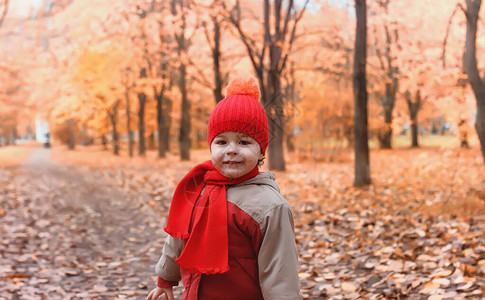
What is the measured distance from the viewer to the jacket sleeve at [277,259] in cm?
194

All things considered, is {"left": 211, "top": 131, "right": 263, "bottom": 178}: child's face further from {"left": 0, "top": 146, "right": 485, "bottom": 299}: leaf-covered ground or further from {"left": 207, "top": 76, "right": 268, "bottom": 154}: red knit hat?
{"left": 0, "top": 146, "right": 485, "bottom": 299}: leaf-covered ground

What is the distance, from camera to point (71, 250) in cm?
653

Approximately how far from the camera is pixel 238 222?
2018 millimetres

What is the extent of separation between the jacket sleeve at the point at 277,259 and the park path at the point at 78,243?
10.3ft

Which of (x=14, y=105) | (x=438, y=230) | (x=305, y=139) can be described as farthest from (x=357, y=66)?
(x=14, y=105)

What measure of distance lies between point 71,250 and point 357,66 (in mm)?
6845

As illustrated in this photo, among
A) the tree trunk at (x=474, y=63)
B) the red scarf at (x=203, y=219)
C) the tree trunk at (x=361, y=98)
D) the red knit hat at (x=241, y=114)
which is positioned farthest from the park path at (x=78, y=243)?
the tree trunk at (x=474, y=63)

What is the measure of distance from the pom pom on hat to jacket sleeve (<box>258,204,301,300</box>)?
587 millimetres

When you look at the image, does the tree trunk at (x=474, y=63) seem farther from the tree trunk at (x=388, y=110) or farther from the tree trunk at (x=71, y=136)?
the tree trunk at (x=71, y=136)

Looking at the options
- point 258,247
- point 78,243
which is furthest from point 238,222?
point 78,243

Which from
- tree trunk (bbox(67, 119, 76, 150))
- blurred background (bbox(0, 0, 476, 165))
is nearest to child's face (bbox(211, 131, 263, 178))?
blurred background (bbox(0, 0, 476, 165))

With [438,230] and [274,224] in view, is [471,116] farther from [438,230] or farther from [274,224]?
[274,224]

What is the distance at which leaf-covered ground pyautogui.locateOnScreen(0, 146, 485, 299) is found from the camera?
4.67 m

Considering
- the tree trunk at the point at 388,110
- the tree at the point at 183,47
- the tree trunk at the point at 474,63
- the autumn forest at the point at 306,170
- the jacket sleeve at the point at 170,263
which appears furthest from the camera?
the tree trunk at the point at 388,110
